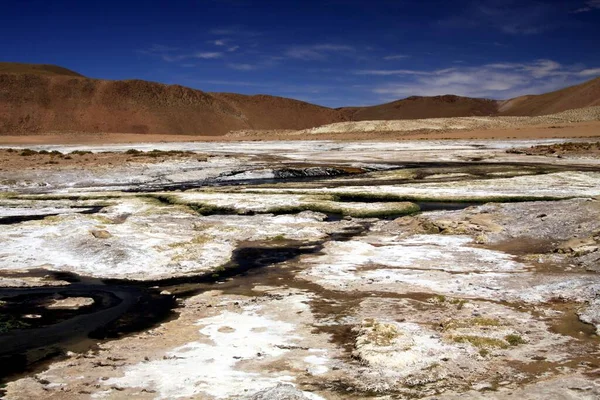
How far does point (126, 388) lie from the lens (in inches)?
327

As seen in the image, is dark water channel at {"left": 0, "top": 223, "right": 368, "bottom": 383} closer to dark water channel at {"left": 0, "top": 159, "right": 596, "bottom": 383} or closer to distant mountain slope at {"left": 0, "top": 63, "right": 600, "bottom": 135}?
dark water channel at {"left": 0, "top": 159, "right": 596, "bottom": 383}

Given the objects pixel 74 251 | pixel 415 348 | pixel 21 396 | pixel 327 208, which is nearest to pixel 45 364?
pixel 21 396

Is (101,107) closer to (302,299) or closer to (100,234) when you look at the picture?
(100,234)

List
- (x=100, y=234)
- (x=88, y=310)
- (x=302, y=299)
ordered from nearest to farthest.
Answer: (x=88, y=310)
(x=302, y=299)
(x=100, y=234)

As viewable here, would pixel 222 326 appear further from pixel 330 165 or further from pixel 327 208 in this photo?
pixel 330 165

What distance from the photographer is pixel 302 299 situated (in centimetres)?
1270

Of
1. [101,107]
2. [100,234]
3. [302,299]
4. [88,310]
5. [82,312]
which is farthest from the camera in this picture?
[101,107]

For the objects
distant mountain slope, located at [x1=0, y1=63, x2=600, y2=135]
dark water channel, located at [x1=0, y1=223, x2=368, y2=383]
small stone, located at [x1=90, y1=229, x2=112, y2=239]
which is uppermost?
distant mountain slope, located at [x1=0, y1=63, x2=600, y2=135]

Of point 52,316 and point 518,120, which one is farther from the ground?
point 518,120

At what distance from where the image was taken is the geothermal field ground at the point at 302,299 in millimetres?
8570

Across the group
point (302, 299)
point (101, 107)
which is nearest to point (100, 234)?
point (302, 299)

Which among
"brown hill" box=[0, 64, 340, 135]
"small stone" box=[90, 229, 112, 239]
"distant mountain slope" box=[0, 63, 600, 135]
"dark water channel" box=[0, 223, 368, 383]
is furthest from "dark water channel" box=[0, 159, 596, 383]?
"distant mountain slope" box=[0, 63, 600, 135]

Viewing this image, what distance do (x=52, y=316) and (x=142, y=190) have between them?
25.0 meters

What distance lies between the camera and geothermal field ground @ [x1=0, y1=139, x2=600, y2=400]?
28.1 feet
